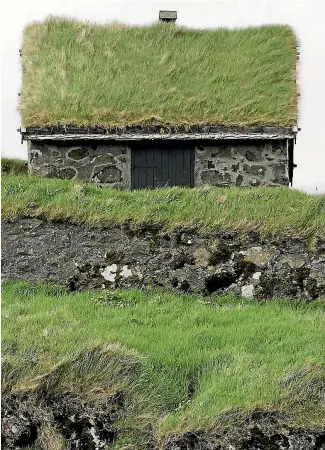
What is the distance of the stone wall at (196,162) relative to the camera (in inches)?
567

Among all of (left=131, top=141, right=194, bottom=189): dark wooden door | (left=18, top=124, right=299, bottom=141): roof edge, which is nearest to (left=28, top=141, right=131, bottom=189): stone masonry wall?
(left=131, top=141, right=194, bottom=189): dark wooden door

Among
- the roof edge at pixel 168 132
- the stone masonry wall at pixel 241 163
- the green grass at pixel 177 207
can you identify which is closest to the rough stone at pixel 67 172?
the roof edge at pixel 168 132

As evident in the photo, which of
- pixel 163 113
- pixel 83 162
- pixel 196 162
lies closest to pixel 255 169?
pixel 196 162

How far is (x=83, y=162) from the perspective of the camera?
14500 millimetres

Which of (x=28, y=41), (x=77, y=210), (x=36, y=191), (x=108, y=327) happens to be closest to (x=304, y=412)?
(x=108, y=327)

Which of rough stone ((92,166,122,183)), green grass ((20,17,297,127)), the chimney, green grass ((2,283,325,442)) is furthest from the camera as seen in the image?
the chimney

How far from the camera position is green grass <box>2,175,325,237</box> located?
11570 millimetres

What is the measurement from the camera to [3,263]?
11.8 metres

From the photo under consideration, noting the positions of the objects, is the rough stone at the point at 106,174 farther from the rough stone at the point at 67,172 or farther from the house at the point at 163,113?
the rough stone at the point at 67,172

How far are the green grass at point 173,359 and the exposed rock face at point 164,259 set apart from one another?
4.02 feet

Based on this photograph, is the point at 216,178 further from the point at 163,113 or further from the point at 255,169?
the point at 163,113

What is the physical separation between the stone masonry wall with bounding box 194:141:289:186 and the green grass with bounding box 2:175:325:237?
1846mm

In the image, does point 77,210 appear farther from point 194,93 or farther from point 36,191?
point 194,93

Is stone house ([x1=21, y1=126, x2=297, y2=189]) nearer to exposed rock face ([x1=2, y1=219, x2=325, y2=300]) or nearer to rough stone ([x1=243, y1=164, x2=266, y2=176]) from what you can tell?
rough stone ([x1=243, y1=164, x2=266, y2=176])
